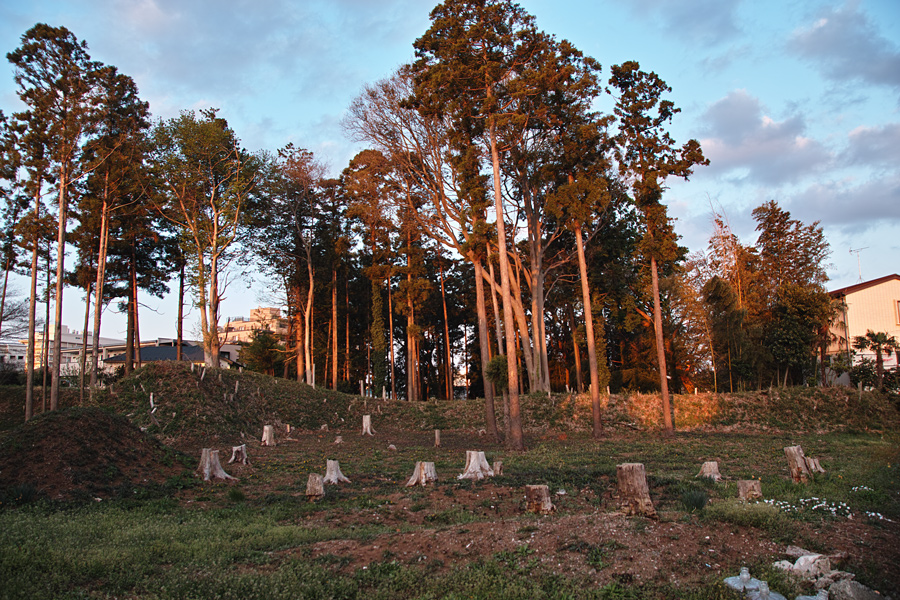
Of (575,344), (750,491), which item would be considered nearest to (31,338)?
(750,491)

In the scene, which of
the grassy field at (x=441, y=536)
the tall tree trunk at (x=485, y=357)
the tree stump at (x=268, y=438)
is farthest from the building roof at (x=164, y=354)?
the grassy field at (x=441, y=536)

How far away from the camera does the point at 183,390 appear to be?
23.3 m

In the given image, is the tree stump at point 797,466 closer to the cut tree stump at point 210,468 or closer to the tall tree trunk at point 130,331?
the cut tree stump at point 210,468

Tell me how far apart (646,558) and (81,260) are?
37534 millimetres

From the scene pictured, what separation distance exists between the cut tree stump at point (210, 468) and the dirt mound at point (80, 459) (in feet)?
2.46

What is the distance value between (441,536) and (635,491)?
2.62 meters

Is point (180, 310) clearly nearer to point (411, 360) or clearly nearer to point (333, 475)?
point (411, 360)

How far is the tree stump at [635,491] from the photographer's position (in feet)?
23.9

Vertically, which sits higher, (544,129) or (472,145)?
(544,129)

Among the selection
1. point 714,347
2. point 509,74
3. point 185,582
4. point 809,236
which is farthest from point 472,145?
point 809,236

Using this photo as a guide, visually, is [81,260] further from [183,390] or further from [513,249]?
[513,249]

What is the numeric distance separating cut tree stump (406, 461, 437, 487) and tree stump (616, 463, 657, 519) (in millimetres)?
4974

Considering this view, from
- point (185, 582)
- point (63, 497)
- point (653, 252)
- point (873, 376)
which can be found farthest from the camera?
point (873, 376)

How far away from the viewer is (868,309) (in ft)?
108
